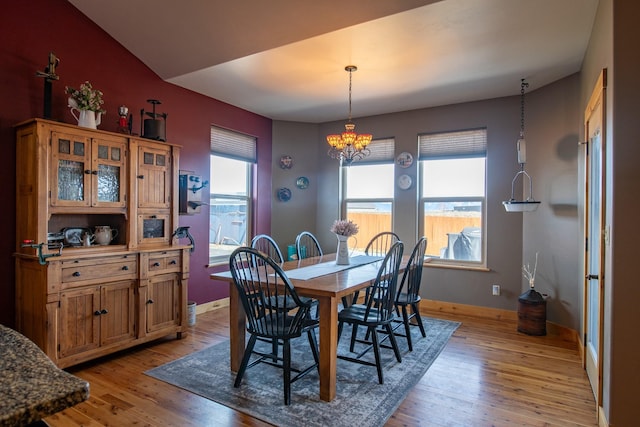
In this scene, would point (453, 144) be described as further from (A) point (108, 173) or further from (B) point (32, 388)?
(B) point (32, 388)

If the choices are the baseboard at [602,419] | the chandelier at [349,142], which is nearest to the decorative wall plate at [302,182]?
the chandelier at [349,142]

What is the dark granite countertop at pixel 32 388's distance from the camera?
0.74 metres

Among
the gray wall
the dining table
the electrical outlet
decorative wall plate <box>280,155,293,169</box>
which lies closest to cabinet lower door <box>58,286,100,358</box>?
the dining table

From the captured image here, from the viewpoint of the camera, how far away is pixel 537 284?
4.21 metres

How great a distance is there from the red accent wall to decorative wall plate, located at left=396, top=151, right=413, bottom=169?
2.30 metres

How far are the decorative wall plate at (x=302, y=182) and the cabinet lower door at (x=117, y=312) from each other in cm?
296

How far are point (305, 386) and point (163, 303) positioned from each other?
1.68 m

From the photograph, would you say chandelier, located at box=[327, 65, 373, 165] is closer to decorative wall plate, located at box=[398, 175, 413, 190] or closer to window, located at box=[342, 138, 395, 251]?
decorative wall plate, located at box=[398, 175, 413, 190]

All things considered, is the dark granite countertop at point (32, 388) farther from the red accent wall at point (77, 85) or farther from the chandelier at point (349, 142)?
the chandelier at point (349, 142)

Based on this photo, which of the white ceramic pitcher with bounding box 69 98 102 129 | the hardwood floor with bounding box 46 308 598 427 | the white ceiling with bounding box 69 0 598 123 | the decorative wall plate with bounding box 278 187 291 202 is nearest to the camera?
the hardwood floor with bounding box 46 308 598 427

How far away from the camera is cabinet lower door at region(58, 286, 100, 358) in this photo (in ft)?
9.46

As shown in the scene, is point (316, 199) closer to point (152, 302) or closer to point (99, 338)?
point (152, 302)

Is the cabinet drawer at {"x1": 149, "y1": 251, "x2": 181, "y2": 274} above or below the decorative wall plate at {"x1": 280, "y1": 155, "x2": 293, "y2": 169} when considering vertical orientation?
below

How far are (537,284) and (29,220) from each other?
4841mm
